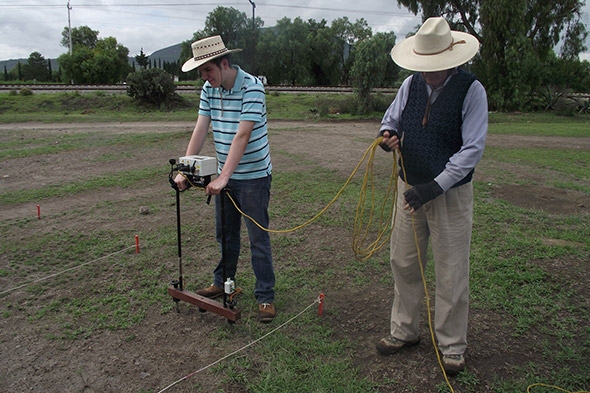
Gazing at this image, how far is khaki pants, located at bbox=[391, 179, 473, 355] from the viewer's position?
9.62ft

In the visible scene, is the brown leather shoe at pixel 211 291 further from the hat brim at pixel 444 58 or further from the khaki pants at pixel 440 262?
the hat brim at pixel 444 58

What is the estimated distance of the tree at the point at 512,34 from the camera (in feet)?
77.8

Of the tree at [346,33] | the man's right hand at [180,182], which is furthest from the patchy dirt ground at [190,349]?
the tree at [346,33]

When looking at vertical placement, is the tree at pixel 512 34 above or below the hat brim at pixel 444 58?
above

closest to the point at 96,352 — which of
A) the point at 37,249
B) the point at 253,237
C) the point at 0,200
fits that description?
the point at 253,237

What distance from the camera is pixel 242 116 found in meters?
3.37

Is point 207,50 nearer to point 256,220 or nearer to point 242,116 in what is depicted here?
point 242,116

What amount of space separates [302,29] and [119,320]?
5326 cm

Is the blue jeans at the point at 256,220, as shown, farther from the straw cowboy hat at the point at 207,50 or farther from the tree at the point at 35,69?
the tree at the point at 35,69

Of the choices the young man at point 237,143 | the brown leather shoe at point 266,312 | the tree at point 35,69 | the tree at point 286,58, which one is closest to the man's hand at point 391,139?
the young man at point 237,143

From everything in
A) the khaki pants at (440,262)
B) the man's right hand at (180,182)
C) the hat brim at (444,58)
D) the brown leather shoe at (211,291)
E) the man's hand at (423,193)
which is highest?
the hat brim at (444,58)

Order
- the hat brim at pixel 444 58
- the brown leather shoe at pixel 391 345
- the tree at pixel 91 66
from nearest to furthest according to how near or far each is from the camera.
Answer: the hat brim at pixel 444 58 < the brown leather shoe at pixel 391 345 < the tree at pixel 91 66

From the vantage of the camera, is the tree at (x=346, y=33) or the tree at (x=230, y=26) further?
the tree at (x=346, y=33)

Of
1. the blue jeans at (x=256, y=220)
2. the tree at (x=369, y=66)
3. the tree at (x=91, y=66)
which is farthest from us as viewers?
the tree at (x=91, y=66)
